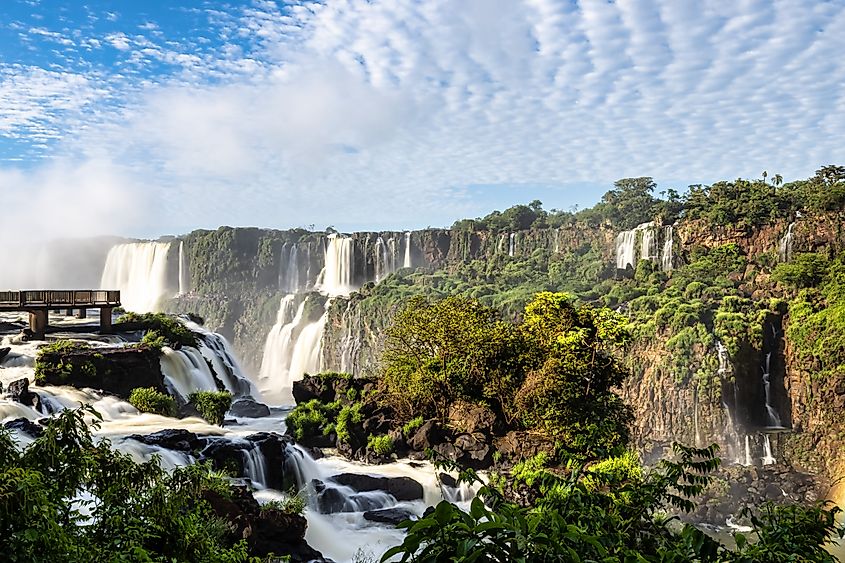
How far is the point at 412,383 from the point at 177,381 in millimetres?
8777

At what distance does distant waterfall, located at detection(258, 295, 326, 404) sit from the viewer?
4791 cm

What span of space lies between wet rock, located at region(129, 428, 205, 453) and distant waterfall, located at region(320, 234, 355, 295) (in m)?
37.2

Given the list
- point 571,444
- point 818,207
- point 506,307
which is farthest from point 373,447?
point 818,207

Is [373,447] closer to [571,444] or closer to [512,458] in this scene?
[512,458]

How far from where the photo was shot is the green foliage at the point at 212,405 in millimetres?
22062

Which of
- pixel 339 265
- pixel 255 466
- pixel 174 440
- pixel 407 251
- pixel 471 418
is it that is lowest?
pixel 255 466

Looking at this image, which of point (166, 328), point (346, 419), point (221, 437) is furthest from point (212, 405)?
point (166, 328)

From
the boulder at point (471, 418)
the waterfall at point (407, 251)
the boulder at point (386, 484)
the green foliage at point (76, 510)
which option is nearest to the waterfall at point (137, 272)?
the waterfall at point (407, 251)

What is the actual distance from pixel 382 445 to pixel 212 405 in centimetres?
584

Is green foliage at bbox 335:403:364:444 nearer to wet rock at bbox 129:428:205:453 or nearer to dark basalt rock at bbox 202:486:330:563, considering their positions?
wet rock at bbox 129:428:205:453

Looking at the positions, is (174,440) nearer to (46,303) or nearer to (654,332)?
(46,303)

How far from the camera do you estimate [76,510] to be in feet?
19.1

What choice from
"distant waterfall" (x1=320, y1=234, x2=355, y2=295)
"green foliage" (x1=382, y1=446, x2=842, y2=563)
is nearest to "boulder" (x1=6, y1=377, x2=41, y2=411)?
"green foliage" (x1=382, y1=446, x2=842, y2=563)

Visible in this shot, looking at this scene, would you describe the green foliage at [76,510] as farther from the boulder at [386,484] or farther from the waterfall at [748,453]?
the waterfall at [748,453]
